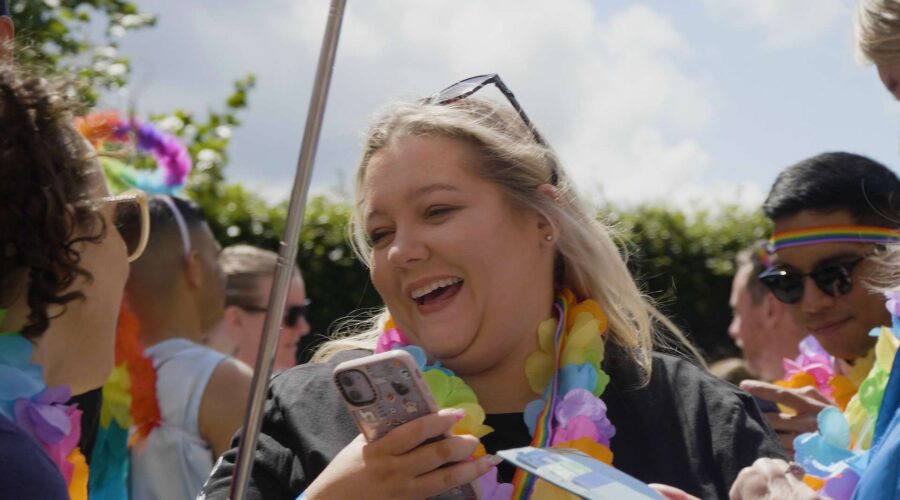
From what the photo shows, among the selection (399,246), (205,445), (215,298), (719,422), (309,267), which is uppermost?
(399,246)

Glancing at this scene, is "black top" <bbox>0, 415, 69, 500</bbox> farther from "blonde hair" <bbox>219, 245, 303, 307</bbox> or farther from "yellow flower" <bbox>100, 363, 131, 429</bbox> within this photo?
"blonde hair" <bbox>219, 245, 303, 307</bbox>

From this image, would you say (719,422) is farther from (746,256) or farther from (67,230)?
(746,256)

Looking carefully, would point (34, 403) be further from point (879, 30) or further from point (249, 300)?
point (249, 300)

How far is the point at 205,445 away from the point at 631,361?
5.48 ft

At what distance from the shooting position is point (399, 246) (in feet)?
7.93

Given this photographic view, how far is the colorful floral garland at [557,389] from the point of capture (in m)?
2.32

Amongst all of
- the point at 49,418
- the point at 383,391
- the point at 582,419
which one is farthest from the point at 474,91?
the point at 49,418

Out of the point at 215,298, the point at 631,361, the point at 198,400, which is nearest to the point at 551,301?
the point at 631,361

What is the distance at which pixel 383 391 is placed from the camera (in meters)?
1.89

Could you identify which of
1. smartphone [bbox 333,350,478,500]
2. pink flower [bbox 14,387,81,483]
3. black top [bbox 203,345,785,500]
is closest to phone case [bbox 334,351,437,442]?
smartphone [bbox 333,350,478,500]

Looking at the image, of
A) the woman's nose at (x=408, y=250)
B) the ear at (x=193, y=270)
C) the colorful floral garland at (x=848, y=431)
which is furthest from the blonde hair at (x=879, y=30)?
the ear at (x=193, y=270)

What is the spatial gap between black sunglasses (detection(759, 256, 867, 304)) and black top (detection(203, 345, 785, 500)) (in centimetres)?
101

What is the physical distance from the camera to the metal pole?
1.66 m

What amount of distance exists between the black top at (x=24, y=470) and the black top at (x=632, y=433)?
510 millimetres
